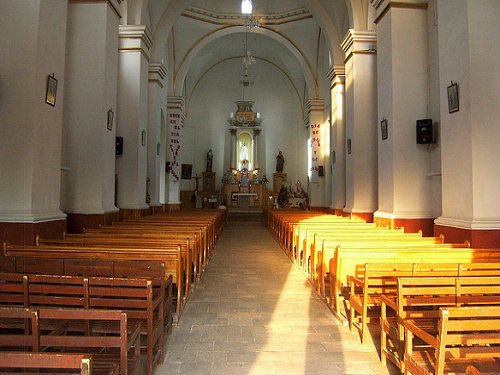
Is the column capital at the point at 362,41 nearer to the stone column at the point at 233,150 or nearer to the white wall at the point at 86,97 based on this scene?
the white wall at the point at 86,97

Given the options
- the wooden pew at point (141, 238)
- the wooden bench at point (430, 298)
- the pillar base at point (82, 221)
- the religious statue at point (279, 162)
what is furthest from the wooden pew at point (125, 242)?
the religious statue at point (279, 162)

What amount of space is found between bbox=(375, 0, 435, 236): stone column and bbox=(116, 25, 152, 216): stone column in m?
5.50

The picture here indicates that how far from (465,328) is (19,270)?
3.35 m

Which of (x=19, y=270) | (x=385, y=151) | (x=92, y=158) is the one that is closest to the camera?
(x=19, y=270)

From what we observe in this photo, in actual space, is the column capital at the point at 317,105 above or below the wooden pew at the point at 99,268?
above

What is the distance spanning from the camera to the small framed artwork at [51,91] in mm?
5004

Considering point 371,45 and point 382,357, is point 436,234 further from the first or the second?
point 371,45

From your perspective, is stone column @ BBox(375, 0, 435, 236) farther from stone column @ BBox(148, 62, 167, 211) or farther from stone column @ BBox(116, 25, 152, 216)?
stone column @ BBox(148, 62, 167, 211)

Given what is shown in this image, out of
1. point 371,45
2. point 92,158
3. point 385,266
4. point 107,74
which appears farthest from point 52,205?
point 371,45

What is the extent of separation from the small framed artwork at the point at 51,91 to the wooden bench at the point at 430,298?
457 centimetres

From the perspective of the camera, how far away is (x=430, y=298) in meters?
2.77

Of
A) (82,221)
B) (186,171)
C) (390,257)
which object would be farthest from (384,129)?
(186,171)

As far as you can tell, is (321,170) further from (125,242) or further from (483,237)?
(125,242)

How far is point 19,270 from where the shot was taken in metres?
3.36
